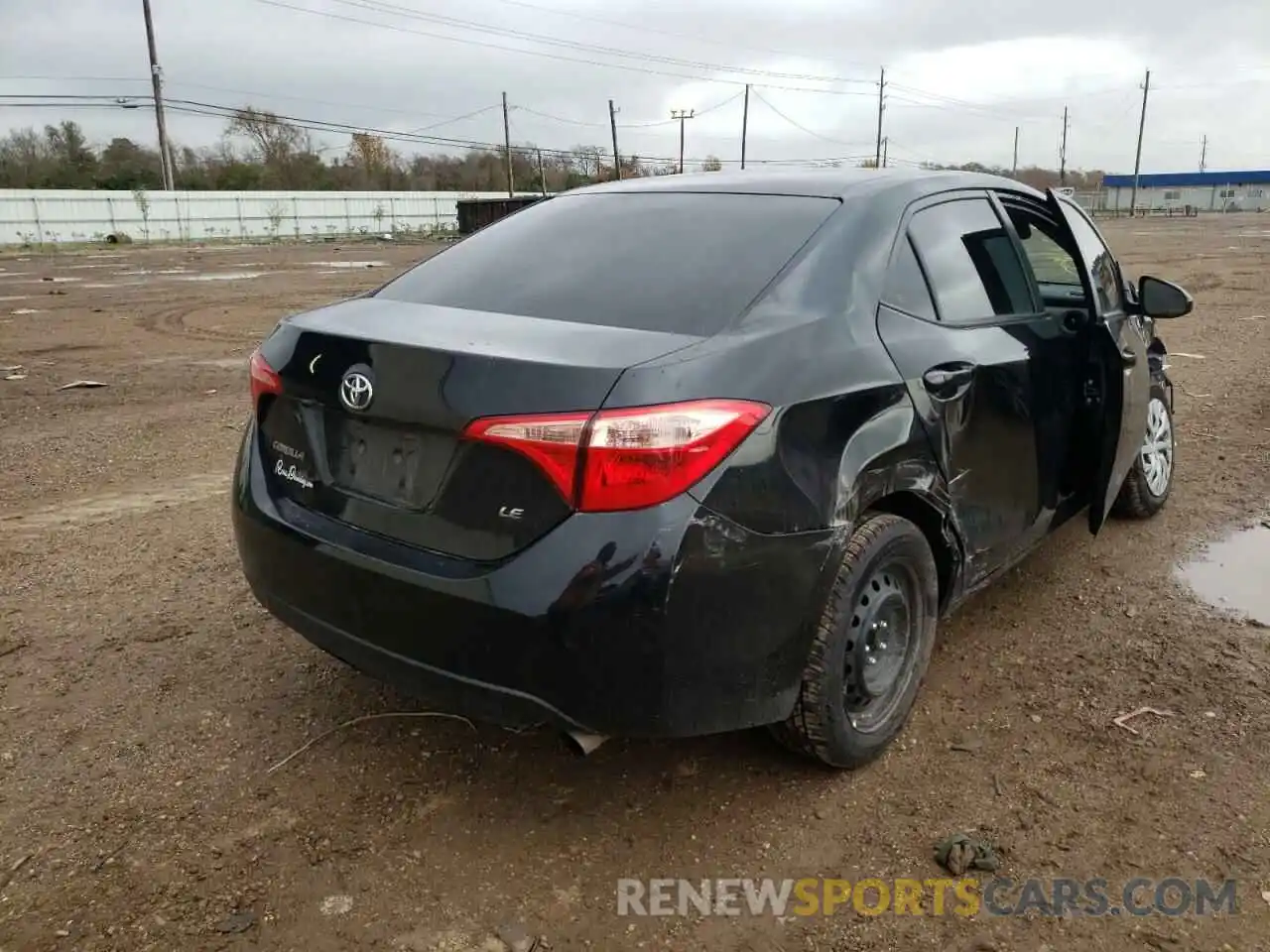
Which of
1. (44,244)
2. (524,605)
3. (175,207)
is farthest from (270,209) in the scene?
(524,605)

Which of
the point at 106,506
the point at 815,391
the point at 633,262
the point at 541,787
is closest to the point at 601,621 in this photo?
the point at 815,391

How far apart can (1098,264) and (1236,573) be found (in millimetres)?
1492

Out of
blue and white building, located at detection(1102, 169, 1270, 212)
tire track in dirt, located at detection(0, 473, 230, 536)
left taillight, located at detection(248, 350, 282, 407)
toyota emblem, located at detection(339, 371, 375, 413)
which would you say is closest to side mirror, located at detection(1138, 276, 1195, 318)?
toyota emblem, located at detection(339, 371, 375, 413)

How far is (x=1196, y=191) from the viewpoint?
10800 cm

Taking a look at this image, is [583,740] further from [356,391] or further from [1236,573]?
[1236,573]

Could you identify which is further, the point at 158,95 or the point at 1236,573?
the point at 158,95

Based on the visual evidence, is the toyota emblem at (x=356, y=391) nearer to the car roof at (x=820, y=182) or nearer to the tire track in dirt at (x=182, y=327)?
the car roof at (x=820, y=182)

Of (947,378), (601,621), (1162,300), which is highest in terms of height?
(1162,300)

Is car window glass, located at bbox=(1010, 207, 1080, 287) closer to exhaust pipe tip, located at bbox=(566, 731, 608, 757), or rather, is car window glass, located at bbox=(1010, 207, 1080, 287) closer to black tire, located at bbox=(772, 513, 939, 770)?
black tire, located at bbox=(772, 513, 939, 770)

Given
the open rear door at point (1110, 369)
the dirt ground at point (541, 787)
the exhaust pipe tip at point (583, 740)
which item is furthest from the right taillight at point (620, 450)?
the open rear door at point (1110, 369)

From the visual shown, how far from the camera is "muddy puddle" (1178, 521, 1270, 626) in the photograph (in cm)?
390

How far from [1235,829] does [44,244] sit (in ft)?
155

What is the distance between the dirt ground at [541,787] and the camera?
223 cm

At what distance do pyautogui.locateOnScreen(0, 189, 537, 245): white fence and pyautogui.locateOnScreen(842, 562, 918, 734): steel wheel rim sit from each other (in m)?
48.2
